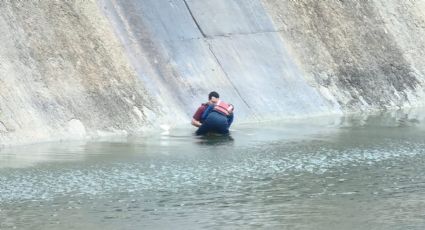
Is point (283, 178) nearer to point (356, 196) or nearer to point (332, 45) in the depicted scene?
point (356, 196)

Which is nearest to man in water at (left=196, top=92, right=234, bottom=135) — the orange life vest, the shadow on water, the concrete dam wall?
the orange life vest

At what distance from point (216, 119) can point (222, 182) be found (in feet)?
21.4

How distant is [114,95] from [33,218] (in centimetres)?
1073

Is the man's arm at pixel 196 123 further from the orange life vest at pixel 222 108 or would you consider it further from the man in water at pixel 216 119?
the orange life vest at pixel 222 108

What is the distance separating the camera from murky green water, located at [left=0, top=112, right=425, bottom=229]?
1513cm

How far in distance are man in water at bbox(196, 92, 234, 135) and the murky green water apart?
424mm

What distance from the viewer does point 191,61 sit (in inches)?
1148

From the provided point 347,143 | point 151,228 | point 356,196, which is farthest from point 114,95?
point 151,228

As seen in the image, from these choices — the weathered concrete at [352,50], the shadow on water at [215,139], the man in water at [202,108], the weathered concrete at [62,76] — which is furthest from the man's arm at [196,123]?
the weathered concrete at [352,50]

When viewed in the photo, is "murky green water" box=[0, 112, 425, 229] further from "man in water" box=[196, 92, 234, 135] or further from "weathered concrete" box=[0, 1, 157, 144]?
"weathered concrete" box=[0, 1, 157, 144]

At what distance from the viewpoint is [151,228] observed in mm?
14500

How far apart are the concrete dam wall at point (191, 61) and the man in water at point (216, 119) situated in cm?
141

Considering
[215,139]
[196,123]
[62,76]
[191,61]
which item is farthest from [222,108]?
[191,61]

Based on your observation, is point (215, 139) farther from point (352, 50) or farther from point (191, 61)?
point (352, 50)
